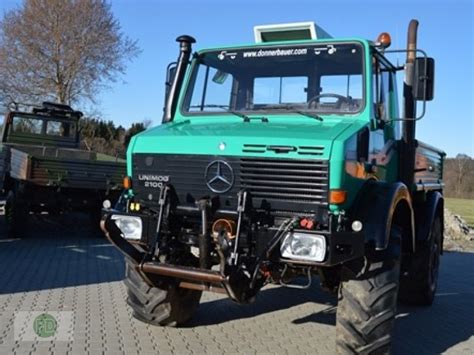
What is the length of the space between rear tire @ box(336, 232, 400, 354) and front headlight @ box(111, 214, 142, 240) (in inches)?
67.0

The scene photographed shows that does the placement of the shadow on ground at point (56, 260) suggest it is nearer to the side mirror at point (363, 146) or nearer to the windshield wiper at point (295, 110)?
the windshield wiper at point (295, 110)

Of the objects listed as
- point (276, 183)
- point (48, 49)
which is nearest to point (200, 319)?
point (276, 183)

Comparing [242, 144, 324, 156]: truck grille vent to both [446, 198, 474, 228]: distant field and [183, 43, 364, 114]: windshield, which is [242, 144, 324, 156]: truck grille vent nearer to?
[183, 43, 364, 114]: windshield

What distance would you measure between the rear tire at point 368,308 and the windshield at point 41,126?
35.8ft

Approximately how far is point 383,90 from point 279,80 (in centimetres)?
100

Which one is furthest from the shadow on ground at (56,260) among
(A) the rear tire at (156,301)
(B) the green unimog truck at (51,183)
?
(A) the rear tire at (156,301)

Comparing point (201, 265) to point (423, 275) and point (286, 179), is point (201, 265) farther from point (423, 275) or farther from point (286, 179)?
point (423, 275)

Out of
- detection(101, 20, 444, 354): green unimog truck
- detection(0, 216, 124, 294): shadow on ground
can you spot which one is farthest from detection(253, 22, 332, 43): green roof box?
detection(0, 216, 124, 294): shadow on ground

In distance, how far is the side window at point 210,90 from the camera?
18.5ft

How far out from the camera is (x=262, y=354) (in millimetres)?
5031

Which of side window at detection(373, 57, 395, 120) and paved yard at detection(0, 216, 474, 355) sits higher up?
side window at detection(373, 57, 395, 120)

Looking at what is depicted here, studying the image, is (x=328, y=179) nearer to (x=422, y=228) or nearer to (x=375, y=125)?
(x=375, y=125)

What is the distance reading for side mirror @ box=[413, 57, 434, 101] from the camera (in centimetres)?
507

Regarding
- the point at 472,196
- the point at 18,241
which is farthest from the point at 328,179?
the point at 472,196
